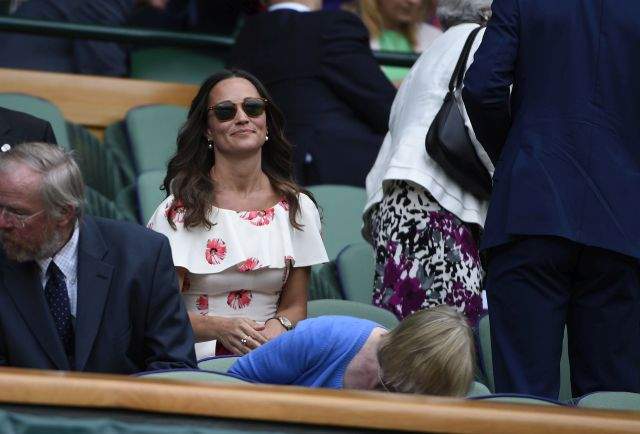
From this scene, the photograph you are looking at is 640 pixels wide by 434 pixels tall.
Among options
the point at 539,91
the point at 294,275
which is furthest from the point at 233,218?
the point at 539,91

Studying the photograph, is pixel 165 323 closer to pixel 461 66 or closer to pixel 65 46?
pixel 461 66

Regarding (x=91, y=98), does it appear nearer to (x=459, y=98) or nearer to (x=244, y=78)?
(x=244, y=78)

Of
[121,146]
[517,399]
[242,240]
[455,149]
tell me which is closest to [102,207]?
[121,146]

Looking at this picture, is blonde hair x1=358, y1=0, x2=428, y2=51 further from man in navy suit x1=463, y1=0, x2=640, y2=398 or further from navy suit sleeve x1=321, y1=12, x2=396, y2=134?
man in navy suit x1=463, y1=0, x2=640, y2=398

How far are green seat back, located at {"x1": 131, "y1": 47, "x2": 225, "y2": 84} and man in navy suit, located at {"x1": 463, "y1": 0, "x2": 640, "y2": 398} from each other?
10.7 feet

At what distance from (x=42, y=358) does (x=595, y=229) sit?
138 centimetres

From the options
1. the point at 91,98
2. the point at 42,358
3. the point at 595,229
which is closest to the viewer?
the point at 42,358

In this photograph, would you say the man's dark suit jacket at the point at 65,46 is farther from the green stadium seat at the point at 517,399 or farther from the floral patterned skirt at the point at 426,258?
the green stadium seat at the point at 517,399

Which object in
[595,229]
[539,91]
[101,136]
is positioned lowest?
[101,136]

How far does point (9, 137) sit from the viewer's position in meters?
4.61

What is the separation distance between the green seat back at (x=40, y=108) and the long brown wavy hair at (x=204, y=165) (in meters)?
1.31

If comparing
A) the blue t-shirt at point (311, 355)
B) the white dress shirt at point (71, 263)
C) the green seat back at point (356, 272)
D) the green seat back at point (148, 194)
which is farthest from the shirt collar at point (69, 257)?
the green seat back at point (148, 194)

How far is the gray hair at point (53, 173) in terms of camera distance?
12.2 ft

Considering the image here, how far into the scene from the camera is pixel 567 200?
13.2 feet
